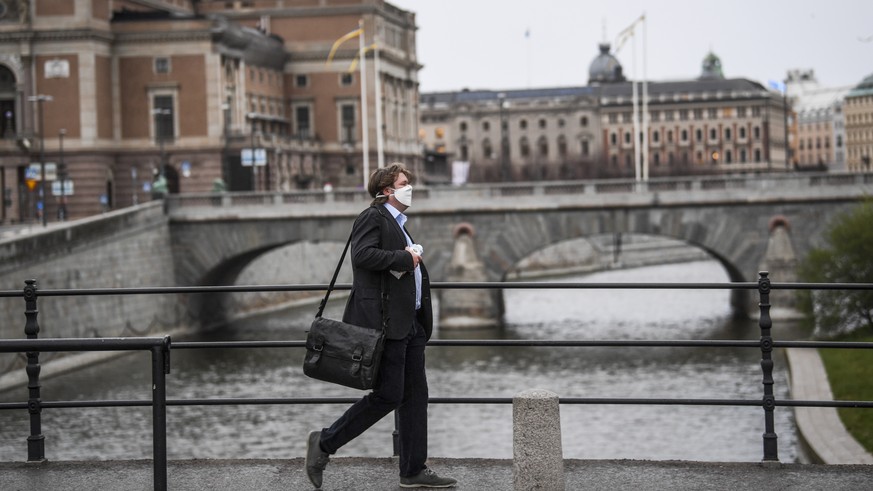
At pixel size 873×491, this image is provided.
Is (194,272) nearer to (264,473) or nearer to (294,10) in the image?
(294,10)

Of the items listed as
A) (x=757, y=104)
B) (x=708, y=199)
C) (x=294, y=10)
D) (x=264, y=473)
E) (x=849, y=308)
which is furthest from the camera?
(x=757, y=104)

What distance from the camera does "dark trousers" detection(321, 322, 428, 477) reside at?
1044 cm

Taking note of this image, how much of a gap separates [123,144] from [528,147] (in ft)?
395

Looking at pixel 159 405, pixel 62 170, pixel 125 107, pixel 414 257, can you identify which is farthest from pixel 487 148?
pixel 159 405

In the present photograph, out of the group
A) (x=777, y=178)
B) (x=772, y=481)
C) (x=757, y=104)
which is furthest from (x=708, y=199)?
(x=757, y=104)

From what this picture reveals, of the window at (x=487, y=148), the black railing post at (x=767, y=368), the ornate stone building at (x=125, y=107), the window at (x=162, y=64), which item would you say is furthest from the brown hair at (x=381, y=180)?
the window at (x=487, y=148)

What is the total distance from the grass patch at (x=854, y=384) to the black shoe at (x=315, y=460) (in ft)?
58.4

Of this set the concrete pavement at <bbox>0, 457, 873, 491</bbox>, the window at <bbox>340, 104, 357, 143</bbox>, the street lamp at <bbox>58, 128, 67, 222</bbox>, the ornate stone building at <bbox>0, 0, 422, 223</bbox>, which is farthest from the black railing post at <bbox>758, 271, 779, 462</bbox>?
the window at <bbox>340, 104, 357, 143</bbox>

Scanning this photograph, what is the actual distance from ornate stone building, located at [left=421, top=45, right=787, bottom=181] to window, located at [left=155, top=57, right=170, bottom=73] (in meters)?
112

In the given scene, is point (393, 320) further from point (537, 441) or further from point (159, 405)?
point (159, 405)

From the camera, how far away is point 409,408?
1073 centimetres

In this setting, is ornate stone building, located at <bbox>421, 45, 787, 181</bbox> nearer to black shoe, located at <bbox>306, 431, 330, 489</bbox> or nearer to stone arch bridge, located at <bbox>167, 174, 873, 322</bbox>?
stone arch bridge, located at <bbox>167, 174, 873, 322</bbox>

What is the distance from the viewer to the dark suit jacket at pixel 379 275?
406 inches

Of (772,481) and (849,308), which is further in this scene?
(849,308)
